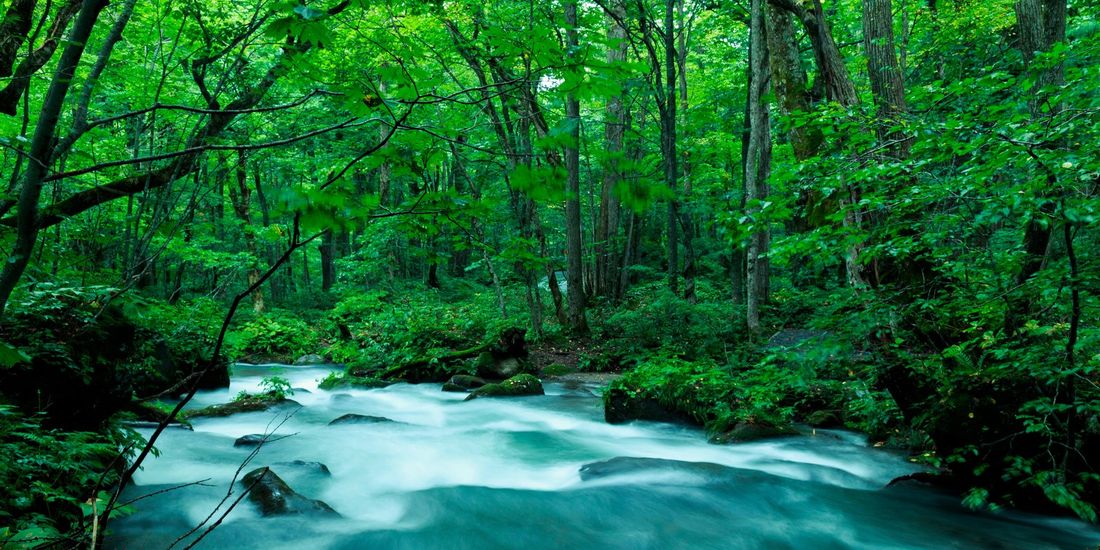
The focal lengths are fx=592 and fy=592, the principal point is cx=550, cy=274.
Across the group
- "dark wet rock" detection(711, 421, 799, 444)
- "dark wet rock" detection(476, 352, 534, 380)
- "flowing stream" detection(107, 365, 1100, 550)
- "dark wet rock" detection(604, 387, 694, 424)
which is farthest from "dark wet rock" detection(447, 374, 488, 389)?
"dark wet rock" detection(711, 421, 799, 444)

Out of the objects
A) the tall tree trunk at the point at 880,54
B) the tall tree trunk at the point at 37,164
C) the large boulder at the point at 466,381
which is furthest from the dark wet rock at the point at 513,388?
the tall tree trunk at the point at 37,164

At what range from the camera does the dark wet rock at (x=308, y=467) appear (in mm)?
6480

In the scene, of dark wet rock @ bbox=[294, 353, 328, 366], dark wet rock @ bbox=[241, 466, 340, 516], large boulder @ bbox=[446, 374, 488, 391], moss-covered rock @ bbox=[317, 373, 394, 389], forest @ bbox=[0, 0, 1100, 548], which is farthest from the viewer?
dark wet rock @ bbox=[294, 353, 328, 366]

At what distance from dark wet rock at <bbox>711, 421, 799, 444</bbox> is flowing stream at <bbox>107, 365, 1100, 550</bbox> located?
0.38 ft

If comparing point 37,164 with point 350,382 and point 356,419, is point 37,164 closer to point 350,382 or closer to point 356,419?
point 356,419

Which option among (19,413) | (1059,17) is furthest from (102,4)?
(1059,17)

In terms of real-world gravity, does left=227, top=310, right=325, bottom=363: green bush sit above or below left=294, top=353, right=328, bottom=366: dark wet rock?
above

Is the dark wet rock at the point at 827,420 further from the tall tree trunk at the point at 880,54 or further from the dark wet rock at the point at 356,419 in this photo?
the dark wet rock at the point at 356,419

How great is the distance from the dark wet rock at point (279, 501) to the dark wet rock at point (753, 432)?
4.64 metres

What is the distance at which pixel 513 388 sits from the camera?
10539mm

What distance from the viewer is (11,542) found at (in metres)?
2.75

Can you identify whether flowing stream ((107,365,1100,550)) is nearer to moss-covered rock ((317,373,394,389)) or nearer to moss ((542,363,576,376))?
moss-covered rock ((317,373,394,389))

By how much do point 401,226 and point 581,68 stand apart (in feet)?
4.04

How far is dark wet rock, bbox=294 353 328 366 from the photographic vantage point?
1520 centimetres
